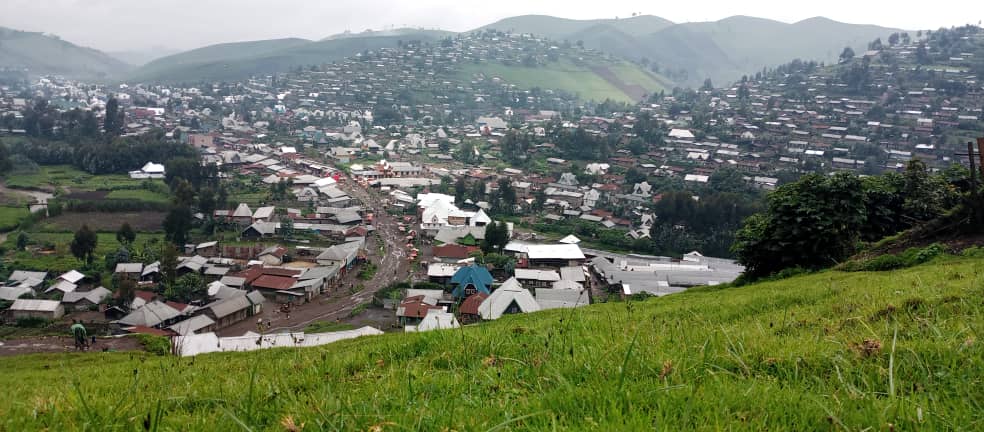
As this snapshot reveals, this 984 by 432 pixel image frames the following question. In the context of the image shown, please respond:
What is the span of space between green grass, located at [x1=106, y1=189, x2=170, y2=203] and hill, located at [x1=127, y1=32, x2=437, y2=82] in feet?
248

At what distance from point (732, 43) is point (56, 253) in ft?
542

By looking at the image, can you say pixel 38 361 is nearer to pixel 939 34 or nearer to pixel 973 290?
pixel 973 290

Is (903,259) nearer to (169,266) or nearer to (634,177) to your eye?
(169,266)

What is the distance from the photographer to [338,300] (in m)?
19.5

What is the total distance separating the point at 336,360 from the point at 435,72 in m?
89.3

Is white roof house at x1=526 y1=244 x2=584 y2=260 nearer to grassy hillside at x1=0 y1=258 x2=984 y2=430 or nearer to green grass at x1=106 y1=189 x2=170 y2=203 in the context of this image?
grassy hillside at x1=0 y1=258 x2=984 y2=430

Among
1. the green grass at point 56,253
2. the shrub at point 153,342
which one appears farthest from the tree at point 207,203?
the shrub at point 153,342

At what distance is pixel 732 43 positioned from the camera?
15688cm

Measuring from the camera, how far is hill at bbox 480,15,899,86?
13625 cm

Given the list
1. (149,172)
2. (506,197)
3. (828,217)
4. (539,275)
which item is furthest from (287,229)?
(828,217)

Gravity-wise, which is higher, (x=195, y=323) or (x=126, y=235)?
(x=126, y=235)

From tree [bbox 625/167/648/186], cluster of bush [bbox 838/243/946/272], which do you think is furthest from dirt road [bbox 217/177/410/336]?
tree [bbox 625/167/648/186]

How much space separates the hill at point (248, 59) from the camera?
105125 millimetres

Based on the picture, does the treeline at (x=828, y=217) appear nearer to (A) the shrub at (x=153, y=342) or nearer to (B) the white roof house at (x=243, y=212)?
(A) the shrub at (x=153, y=342)
